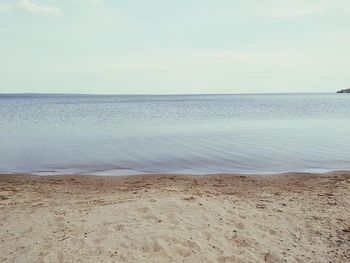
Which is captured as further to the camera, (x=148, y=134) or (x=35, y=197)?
(x=148, y=134)

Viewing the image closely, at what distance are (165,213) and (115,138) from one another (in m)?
14.4

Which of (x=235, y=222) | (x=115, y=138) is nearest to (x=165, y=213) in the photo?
(x=235, y=222)

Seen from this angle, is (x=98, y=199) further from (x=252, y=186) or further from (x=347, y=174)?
(x=347, y=174)

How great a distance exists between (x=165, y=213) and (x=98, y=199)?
7.09 feet

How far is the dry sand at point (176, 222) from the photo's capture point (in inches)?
228

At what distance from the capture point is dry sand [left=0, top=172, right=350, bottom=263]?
19.0 feet

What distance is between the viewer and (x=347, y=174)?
1166cm

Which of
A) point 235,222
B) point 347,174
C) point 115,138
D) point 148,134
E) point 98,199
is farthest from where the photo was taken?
point 148,134

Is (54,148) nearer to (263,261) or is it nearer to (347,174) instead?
(347,174)

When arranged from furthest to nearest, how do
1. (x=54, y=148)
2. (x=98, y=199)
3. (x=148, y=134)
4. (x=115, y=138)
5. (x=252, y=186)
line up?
1. (x=148, y=134)
2. (x=115, y=138)
3. (x=54, y=148)
4. (x=252, y=186)
5. (x=98, y=199)

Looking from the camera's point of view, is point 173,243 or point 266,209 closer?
point 173,243

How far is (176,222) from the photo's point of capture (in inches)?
270

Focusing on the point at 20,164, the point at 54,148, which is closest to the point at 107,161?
the point at 20,164

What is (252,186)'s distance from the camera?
10.2 meters
